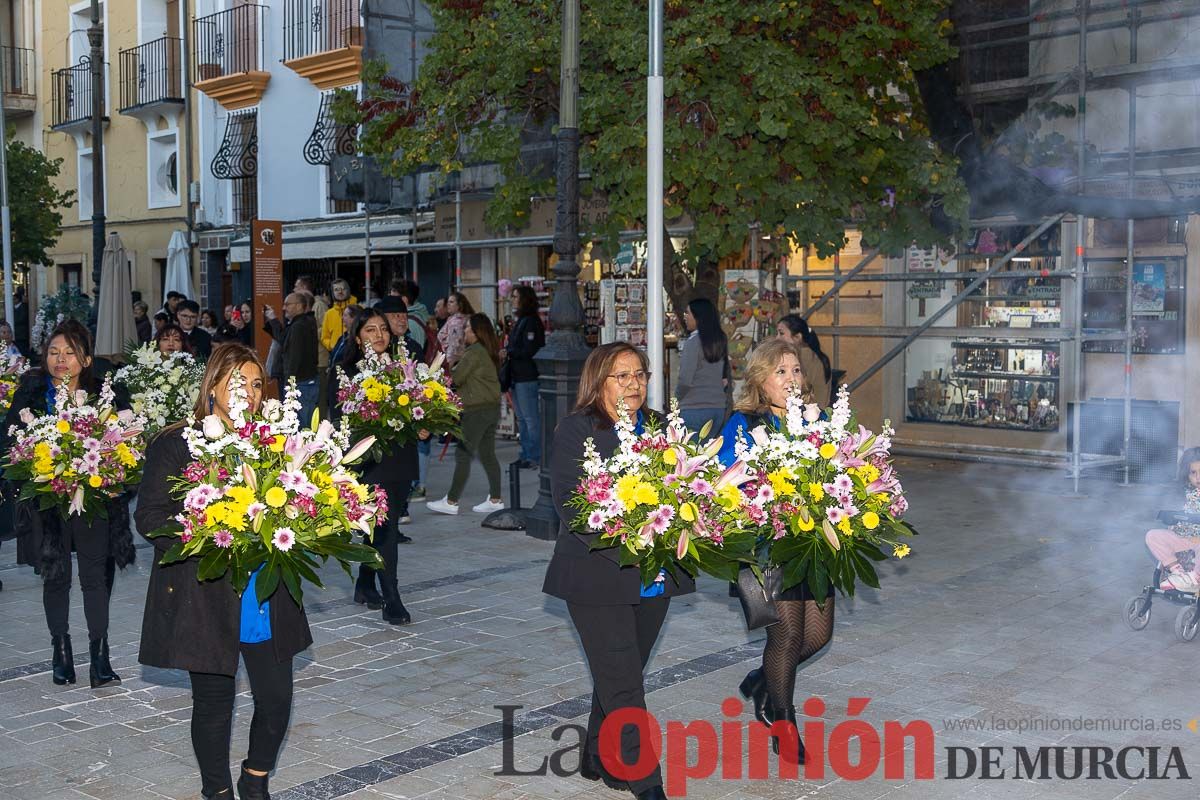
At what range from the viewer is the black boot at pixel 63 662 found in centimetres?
685

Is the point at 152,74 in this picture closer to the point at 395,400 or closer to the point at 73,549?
the point at 395,400

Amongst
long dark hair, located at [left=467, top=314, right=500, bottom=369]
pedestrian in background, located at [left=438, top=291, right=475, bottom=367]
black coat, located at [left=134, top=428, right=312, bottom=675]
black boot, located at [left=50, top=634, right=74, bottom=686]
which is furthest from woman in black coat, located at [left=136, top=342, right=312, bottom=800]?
pedestrian in background, located at [left=438, top=291, right=475, bottom=367]

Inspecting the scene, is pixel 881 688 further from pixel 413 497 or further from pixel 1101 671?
pixel 413 497

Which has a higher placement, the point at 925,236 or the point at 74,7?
the point at 74,7

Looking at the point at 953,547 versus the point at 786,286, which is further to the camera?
the point at 786,286

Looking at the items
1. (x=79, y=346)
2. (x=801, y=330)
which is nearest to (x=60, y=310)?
(x=801, y=330)

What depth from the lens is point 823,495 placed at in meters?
4.93

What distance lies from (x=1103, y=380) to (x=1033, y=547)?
391 centimetres

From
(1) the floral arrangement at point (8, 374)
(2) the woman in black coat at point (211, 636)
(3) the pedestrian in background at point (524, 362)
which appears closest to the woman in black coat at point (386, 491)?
(1) the floral arrangement at point (8, 374)

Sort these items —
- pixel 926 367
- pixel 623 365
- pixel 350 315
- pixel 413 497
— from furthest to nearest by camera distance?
pixel 926 367, pixel 350 315, pixel 413 497, pixel 623 365

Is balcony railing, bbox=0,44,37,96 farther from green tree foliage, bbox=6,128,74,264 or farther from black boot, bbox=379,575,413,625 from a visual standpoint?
black boot, bbox=379,575,413,625

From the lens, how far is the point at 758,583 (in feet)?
17.6

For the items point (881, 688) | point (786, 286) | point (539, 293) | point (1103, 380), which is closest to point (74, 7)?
point (539, 293)

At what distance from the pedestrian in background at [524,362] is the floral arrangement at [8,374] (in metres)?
4.62
